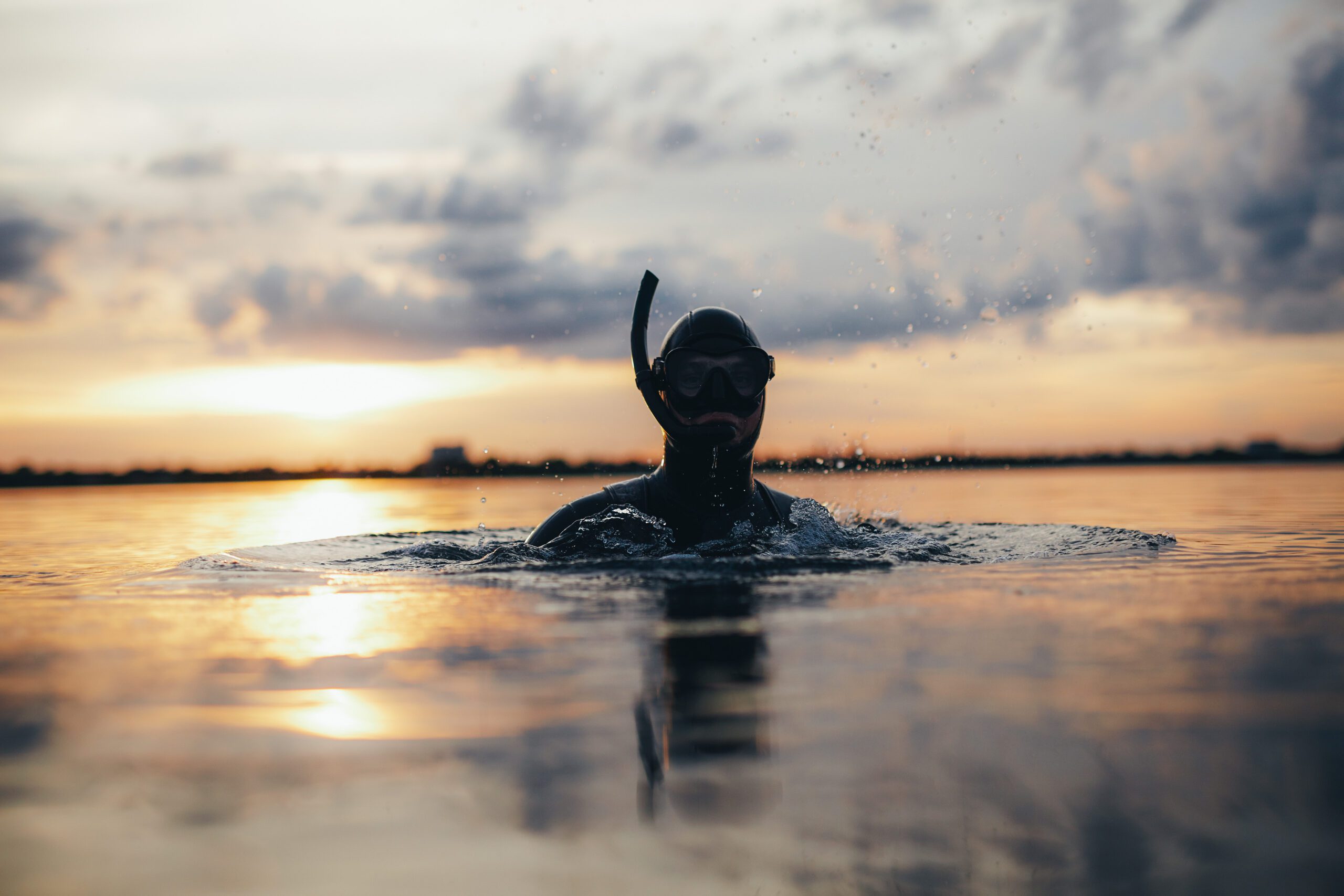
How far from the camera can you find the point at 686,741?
1925mm

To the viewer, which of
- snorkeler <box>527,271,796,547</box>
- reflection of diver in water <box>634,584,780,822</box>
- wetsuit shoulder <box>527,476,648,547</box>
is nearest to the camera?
reflection of diver in water <box>634,584,780,822</box>

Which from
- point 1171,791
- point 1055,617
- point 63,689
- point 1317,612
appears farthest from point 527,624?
point 1317,612

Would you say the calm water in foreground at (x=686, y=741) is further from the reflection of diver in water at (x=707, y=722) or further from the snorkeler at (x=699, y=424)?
the snorkeler at (x=699, y=424)

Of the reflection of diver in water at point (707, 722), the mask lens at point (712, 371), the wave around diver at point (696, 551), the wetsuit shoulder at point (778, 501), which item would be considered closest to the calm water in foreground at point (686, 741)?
the reflection of diver in water at point (707, 722)

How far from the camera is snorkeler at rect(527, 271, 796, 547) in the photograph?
5285 mm

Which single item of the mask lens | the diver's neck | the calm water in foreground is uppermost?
the mask lens

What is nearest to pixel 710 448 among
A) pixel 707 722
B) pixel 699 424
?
pixel 699 424

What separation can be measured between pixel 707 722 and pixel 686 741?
140mm

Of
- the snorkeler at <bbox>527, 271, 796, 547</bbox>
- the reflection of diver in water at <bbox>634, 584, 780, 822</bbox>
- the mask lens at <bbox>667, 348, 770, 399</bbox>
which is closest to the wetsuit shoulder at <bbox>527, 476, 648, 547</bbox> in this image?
the snorkeler at <bbox>527, 271, 796, 547</bbox>

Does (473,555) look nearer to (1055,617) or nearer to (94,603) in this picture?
(94,603)

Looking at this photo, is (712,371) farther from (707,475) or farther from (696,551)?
(696,551)

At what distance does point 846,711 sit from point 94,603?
392cm

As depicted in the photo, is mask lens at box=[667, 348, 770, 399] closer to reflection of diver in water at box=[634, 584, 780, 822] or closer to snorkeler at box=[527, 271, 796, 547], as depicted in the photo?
snorkeler at box=[527, 271, 796, 547]

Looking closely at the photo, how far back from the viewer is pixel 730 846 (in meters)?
1.43
